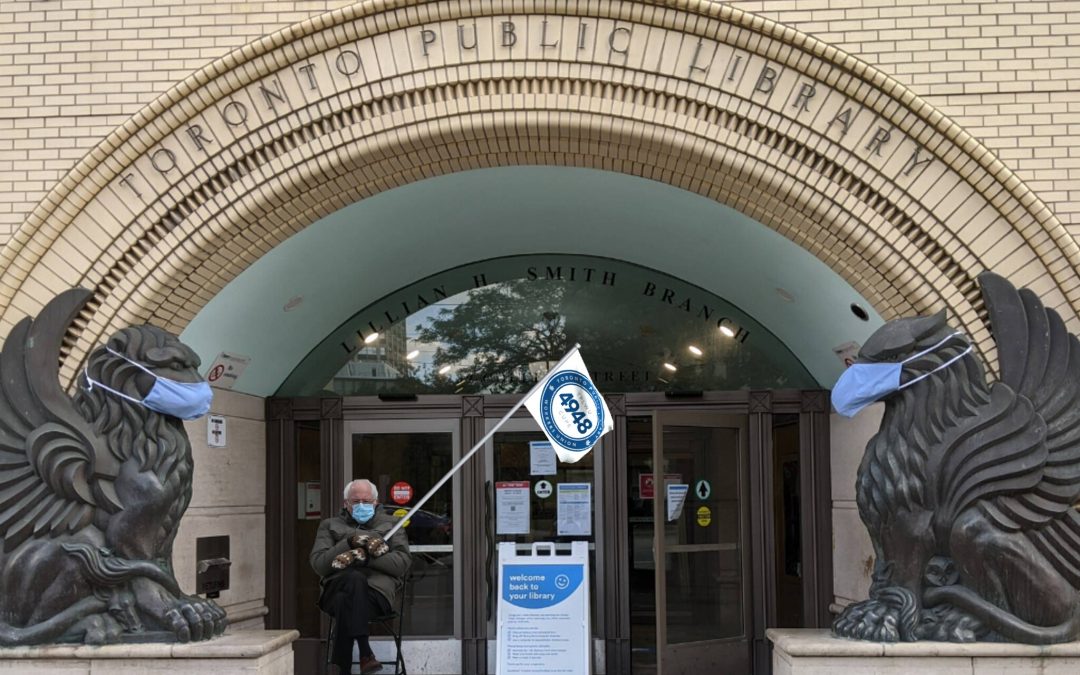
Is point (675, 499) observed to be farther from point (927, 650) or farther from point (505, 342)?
point (927, 650)

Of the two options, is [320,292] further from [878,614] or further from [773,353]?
[878,614]

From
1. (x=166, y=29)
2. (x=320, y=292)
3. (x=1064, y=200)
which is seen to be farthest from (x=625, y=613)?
(x=166, y=29)

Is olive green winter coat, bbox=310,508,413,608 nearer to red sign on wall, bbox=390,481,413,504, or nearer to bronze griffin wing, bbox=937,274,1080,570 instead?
red sign on wall, bbox=390,481,413,504

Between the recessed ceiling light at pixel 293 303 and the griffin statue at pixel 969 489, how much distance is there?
4204mm

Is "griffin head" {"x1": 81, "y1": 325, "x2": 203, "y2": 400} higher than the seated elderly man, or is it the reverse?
"griffin head" {"x1": 81, "y1": 325, "x2": 203, "y2": 400}

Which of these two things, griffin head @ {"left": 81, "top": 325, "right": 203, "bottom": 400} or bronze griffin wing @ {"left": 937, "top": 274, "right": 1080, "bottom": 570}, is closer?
bronze griffin wing @ {"left": 937, "top": 274, "right": 1080, "bottom": 570}

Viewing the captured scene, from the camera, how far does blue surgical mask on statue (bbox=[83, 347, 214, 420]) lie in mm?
6852

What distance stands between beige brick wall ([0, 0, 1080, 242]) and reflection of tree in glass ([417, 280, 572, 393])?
141 inches

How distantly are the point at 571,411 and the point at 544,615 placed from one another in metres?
1.93

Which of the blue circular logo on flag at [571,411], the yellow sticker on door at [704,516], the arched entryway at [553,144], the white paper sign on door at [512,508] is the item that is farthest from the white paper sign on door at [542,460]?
the arched entryway at [553,144]

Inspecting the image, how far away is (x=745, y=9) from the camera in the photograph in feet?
23.4

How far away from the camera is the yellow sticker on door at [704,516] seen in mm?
9844

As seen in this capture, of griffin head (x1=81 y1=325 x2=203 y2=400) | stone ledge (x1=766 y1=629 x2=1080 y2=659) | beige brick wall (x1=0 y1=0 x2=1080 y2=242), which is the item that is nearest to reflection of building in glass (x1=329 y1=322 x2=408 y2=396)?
griffin head (x1=81 y1=325 x2=203 y2=400)

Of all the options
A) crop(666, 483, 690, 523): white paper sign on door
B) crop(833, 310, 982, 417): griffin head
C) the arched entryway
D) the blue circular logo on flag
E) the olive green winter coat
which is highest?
the arched entryway
